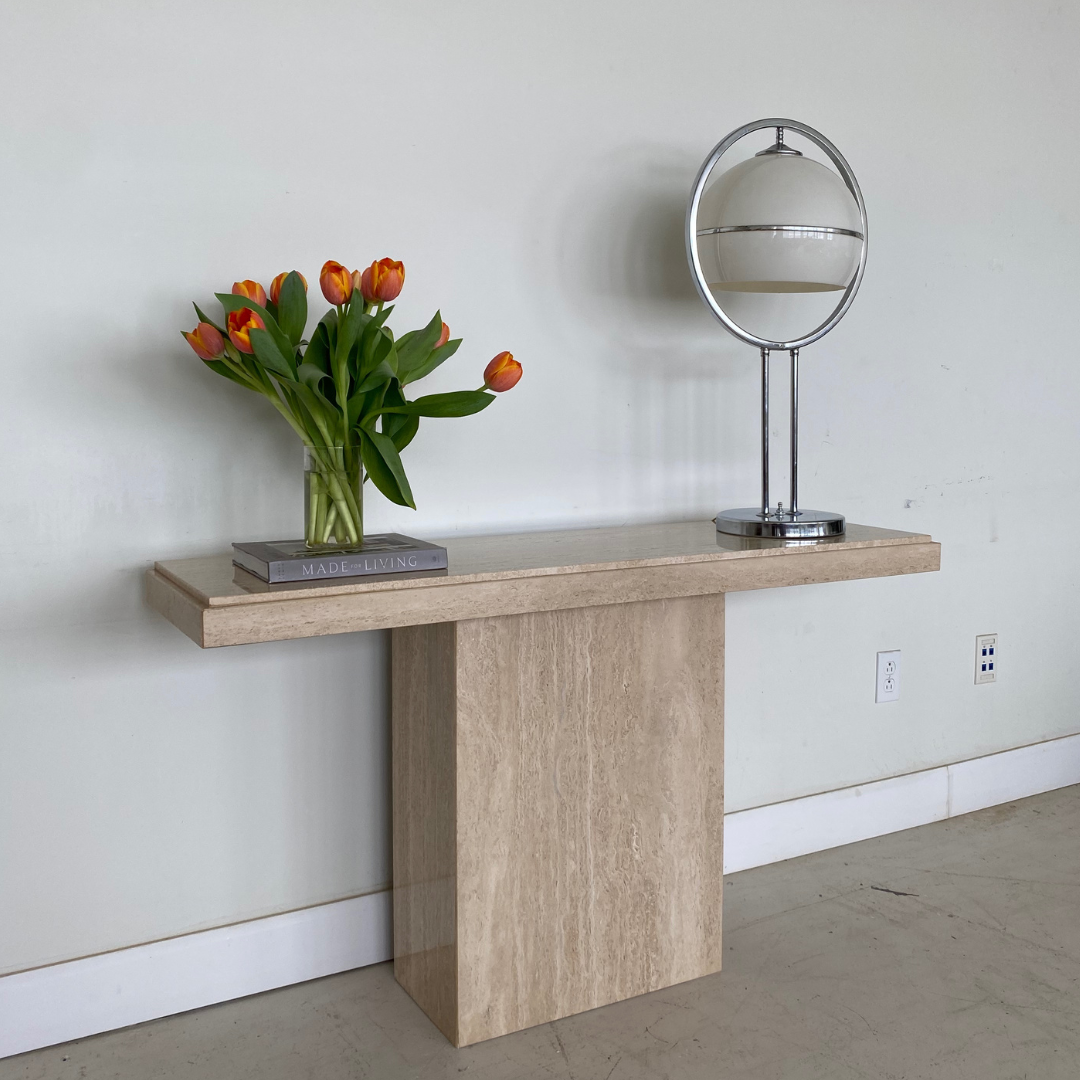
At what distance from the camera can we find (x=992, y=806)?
2396 mm

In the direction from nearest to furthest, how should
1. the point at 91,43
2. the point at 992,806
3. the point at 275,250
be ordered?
1. the point at 91,43
2. the point at 275,250
3. the point at 992,806

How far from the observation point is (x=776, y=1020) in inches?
61.1

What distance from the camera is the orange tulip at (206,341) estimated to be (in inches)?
53.3

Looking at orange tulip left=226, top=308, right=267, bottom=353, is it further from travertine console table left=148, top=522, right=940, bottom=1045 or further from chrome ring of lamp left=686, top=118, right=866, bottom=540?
chrome ring of lamp left=686, top=118, right=866, bottom=540

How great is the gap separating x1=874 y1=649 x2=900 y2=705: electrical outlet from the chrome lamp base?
648 mm

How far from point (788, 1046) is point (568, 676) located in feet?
2.00

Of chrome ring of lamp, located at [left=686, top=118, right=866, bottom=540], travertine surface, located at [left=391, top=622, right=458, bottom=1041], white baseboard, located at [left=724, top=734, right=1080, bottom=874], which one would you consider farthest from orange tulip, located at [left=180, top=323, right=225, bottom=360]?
white baseboard, located at [left=724, top=734, right=1080, bottom=874]

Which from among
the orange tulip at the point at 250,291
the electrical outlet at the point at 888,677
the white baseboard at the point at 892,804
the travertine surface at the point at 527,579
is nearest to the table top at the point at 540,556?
the travertine surface at the point at 527,579

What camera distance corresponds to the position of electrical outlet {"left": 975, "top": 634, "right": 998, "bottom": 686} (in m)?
2.36

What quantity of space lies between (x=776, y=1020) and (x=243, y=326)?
1.24 meters

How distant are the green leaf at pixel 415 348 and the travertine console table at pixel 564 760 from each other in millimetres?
274

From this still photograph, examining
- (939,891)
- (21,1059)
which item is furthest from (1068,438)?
(21,1059)

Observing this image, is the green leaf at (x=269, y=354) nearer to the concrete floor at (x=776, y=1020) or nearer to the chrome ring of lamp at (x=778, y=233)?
the chrome ring of lamp at (x=778, y=233)

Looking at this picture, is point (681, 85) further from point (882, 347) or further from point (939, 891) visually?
point (939, 891)
